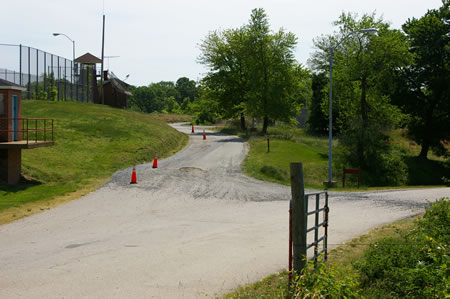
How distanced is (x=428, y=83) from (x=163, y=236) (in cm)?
4353

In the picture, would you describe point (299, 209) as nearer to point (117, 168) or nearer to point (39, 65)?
point (117, 168)

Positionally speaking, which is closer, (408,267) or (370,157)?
(408,267)

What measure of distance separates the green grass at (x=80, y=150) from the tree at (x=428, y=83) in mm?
24941

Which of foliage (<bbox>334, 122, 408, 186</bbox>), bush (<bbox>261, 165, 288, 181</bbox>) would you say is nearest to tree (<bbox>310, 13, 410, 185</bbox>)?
foliage (<bbox>334, 122, 408, 186</bbox>)

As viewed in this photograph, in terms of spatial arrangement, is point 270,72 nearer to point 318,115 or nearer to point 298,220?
point 318,115

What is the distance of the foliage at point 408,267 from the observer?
6.14m

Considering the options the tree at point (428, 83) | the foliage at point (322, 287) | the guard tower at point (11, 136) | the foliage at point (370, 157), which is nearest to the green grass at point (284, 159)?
the foliage at point (370, 157)

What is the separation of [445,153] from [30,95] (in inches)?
1748

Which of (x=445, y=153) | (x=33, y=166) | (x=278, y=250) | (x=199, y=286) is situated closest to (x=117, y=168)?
(x=33, y=166)

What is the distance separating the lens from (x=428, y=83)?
1882 inches

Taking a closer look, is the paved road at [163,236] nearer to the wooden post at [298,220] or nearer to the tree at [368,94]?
the wooden post at [298,220]

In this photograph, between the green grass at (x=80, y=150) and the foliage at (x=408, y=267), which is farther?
the green grass at (x=80, y=150)

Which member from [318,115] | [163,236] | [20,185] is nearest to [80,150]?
[20,185]

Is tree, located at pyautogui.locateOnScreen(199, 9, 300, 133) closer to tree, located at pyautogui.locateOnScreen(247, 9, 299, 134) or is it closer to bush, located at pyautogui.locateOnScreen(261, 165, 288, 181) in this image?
tree, located at pyautogui.locateOnScreen(247, 9, 299, 134)
